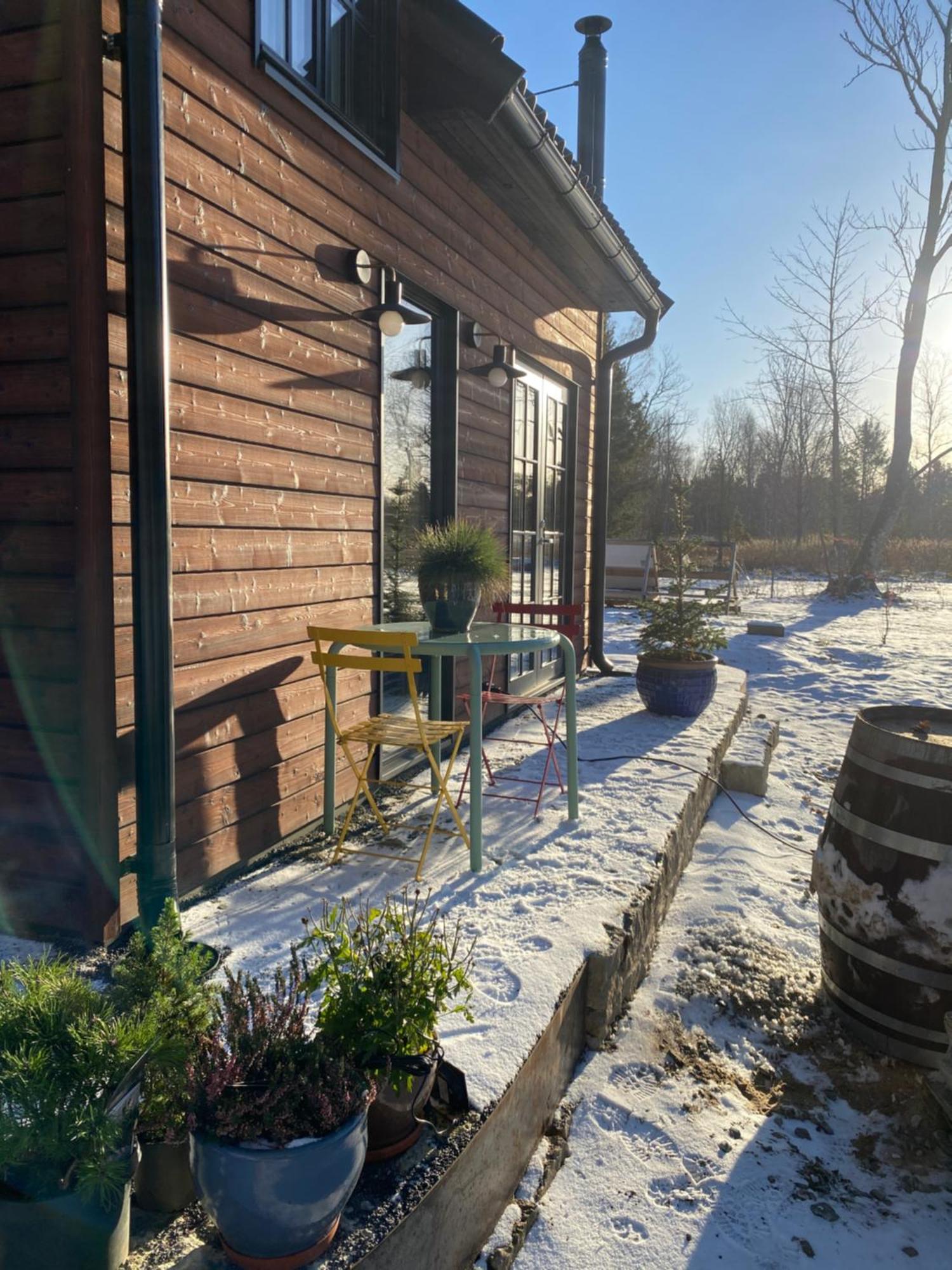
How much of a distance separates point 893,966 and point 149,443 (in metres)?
2.38

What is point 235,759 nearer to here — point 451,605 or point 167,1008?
point 451,605

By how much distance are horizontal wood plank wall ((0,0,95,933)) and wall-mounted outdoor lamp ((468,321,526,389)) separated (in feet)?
8.84

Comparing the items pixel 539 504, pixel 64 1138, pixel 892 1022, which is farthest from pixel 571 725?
pixel 539 504

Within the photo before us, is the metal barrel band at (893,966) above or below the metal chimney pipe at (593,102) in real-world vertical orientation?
below

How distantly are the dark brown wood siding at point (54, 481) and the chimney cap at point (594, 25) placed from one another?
643 centimetres

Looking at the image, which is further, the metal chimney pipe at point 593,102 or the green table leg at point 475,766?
the metal chimney pipe at point 593,102

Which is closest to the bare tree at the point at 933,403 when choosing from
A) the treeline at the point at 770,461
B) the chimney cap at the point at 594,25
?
the treeline at the point at 770,461

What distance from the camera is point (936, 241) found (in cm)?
1523

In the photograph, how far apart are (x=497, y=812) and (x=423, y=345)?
2334 mm

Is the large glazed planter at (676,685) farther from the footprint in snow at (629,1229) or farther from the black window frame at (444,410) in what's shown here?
the footprint in snow at (629,1229)

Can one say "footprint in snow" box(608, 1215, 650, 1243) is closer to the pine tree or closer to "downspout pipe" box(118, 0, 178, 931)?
"downspout pipe" box(118, 0, 178, 931)

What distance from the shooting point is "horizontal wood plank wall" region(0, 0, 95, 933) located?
2.11m

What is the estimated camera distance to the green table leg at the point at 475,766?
2.71 m

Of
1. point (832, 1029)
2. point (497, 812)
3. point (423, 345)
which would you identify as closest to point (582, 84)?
point (423, 345)
